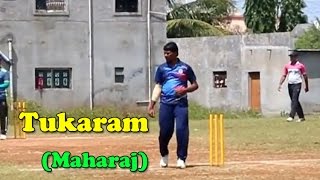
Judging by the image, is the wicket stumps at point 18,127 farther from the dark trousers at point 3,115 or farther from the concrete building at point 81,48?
the concrete building at point 81,48

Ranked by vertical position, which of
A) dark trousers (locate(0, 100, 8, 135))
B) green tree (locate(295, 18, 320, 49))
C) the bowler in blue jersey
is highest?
green tree (locate(295, 18, 320, 49))

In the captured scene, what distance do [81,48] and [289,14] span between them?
32.9m

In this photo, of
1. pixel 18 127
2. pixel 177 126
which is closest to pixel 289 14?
pixel 18 127

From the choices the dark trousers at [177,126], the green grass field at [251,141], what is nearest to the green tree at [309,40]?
the green grass field at [251,141]

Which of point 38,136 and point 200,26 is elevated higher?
point 200,26

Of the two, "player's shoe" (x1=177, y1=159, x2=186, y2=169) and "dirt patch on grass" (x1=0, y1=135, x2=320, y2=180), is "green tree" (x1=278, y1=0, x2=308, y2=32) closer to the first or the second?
"dirt patch on grass" (x1=0, y1=135, x2=320, y2=180)

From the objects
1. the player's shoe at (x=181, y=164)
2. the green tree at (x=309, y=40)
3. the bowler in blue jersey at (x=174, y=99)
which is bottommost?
the player's shoe at (x=181, y=164)

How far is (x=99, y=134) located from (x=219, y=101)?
77.2 feet

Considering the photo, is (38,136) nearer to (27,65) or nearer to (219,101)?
(27,65)

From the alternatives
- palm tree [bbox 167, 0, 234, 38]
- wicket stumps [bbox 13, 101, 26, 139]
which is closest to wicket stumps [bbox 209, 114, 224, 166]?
wicket stumps [bbox 13, 101, 26, 139]

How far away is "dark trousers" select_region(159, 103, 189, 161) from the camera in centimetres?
1388

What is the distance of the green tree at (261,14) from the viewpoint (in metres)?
69.4

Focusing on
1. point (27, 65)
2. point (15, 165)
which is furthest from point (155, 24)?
point (15, 165)

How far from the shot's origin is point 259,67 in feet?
149
